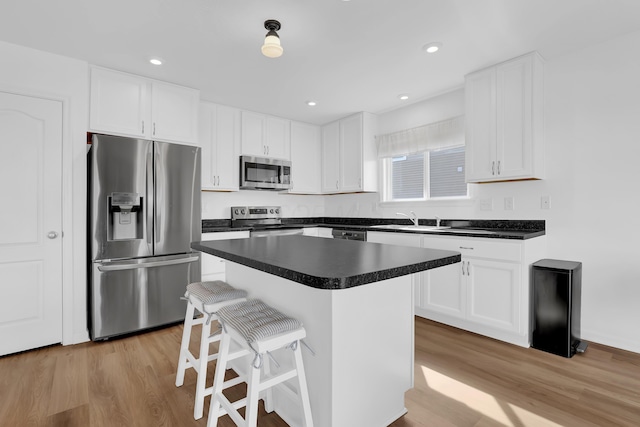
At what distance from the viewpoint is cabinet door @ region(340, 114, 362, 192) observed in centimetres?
428

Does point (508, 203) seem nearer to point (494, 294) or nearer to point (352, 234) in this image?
point (494, 294)

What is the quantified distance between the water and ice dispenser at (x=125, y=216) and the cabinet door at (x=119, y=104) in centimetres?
67

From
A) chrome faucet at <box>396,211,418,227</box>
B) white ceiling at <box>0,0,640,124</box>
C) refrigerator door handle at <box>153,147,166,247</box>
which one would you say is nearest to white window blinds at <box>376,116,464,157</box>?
white ceiling at <box>0,0,640,124</box>

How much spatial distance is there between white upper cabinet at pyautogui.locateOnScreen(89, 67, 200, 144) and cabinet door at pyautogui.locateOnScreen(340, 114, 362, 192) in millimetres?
2027

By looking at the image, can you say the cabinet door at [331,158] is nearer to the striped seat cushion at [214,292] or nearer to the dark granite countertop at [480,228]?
the dark granite countertop at [480,228]

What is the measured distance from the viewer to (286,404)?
1.63 m

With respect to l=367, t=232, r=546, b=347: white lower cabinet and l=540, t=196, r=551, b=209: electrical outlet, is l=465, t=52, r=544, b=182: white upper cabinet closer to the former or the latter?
l=540, t=196, r=551, b=209: electrical outlet

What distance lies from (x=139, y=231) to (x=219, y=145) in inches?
59.2

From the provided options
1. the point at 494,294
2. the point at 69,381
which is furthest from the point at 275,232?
the point at 494,294

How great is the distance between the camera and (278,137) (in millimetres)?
4438

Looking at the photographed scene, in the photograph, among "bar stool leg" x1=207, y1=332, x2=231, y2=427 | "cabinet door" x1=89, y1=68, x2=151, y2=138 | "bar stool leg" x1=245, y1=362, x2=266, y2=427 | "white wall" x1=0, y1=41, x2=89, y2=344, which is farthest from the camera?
"cabinet door" x1=89, y1=68, x2=151, y2=138

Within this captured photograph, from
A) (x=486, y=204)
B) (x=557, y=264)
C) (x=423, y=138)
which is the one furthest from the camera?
(x=423, y=138)

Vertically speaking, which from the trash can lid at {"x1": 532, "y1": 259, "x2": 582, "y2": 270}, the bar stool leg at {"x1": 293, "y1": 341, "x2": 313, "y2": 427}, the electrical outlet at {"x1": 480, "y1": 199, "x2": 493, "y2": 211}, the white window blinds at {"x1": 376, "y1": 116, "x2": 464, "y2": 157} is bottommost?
the bar stool leg at {"x1": 293, "y1": 341, "x2": 313, "y2": 427}

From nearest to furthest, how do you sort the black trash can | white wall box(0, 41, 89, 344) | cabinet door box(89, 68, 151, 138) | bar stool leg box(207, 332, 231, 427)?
bar stool leg box(207, 332, 231, 427), the black trash can, white wall box(0, 41, 89, 344), cabinet door box(89, 68, 151, 138)
